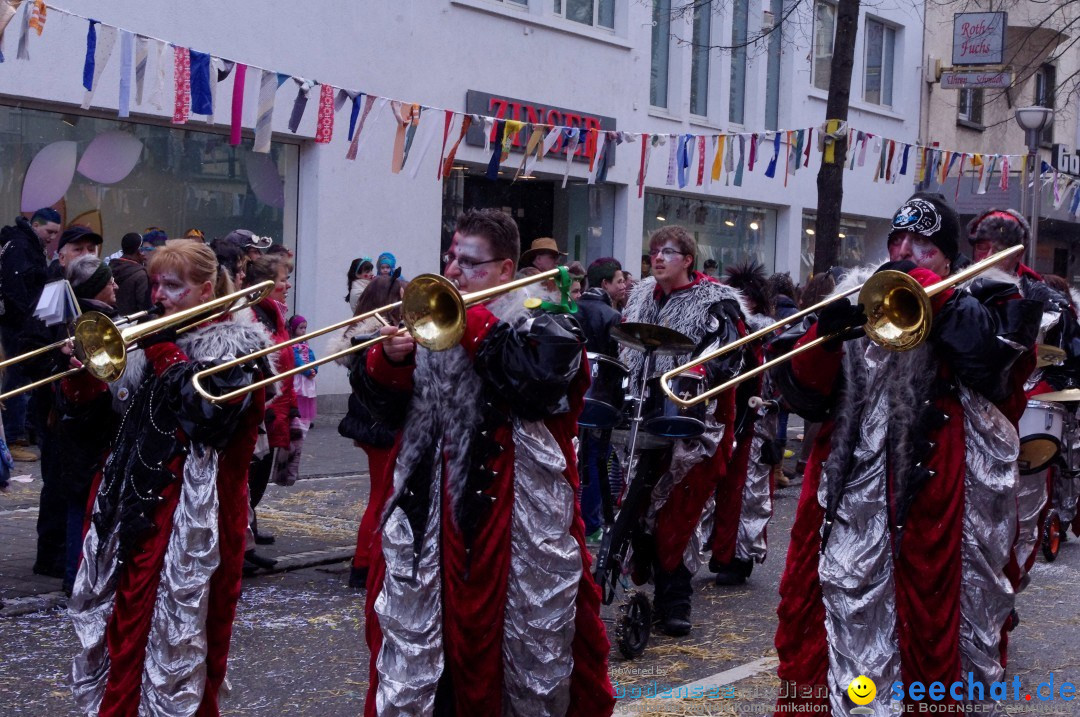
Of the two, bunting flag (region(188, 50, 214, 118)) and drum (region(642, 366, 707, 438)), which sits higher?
bunting flag (region(188, 50, 214, 118))

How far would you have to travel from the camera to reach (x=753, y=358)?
684 cm

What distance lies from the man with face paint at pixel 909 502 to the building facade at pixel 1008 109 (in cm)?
1786

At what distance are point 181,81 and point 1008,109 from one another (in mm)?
17696

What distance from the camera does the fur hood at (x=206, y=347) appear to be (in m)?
4.13

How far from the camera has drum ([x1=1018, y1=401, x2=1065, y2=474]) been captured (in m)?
5.91

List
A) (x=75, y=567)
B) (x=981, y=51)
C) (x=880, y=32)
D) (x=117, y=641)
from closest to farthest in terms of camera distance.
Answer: (x=117, y=641)
(x=75, y=567)
(x=981, y=51)
(x=880, y=32)

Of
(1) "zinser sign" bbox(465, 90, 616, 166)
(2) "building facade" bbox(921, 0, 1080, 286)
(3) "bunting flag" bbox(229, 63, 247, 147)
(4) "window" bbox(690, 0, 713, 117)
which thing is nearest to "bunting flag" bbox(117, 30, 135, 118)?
(3) "bunting flag" bbox(229, 63, 247, 147)

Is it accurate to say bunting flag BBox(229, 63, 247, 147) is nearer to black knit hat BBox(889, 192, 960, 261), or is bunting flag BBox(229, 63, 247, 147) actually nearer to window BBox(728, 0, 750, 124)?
black knit hat BBox(889, 192, 960, 261)

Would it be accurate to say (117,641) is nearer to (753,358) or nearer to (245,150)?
(753,358)

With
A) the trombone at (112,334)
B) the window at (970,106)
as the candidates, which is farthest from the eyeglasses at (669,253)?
the window at (970,106)

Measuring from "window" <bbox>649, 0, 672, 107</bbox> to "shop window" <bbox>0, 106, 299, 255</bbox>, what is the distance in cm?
662

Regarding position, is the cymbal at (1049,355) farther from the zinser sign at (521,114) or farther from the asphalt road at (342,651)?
the zinser sign at (521,114)

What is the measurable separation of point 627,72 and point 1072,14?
536 inches

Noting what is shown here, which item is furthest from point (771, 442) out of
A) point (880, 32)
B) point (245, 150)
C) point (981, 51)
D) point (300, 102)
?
point (880, 32)
